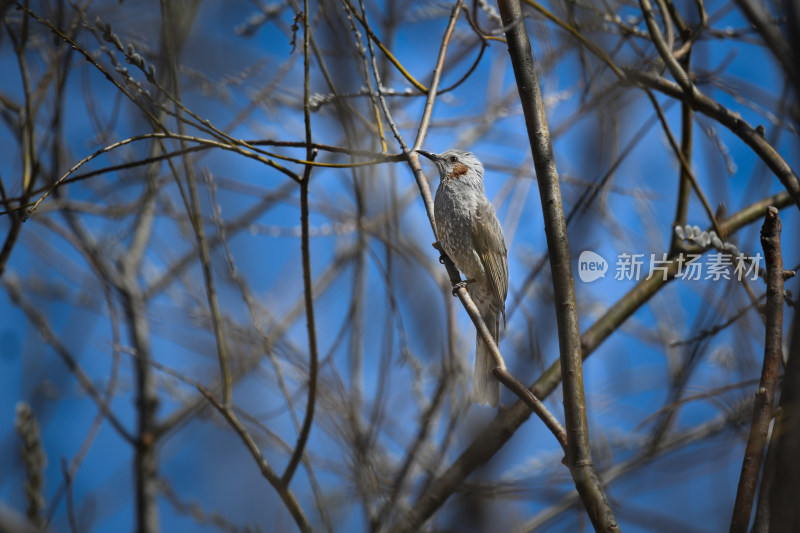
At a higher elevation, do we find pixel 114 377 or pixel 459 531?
pixel 114 377

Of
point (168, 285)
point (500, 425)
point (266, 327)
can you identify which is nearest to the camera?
point (500, 425)

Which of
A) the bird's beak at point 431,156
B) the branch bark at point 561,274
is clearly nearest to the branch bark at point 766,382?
the branch bark at point 561,274

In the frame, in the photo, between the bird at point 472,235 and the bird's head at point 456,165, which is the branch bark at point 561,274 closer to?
the bird at point 472,235

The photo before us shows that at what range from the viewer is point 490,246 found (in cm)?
383

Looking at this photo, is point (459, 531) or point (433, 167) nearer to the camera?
point (459, 531)

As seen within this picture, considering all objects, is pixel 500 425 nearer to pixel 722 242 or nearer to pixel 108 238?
pixel 722 242

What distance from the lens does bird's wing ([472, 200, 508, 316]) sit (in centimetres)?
383

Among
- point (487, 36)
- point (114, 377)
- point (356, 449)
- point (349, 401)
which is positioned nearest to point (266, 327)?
point (114, 377)

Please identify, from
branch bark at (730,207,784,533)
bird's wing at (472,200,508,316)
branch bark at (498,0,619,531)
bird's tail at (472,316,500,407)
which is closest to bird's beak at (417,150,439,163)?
bird's wing at (472,200,508,316)

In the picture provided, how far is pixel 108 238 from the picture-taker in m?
5.04

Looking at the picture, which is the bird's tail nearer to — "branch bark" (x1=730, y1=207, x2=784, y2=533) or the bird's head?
the bird's head

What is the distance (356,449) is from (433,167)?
2.19 meters

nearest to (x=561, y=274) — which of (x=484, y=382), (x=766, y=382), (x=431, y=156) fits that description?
(x=766, y=382)

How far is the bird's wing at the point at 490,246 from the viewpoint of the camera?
3828mm
